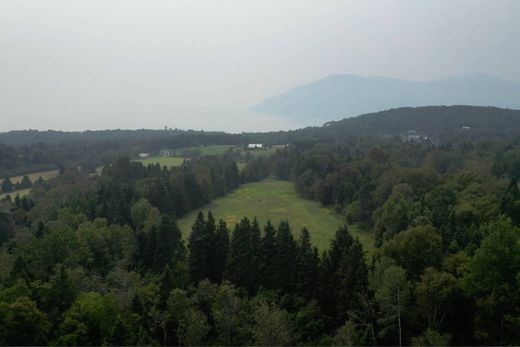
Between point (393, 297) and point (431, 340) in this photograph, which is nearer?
point (431, 340)

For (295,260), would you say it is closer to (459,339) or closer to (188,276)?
(188,276)

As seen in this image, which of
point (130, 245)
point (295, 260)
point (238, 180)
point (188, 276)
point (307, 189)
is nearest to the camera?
point (295, 260)

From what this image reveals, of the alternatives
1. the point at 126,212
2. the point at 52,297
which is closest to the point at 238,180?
the point at 126,212

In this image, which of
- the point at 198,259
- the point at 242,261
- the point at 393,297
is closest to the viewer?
the point at 393,297

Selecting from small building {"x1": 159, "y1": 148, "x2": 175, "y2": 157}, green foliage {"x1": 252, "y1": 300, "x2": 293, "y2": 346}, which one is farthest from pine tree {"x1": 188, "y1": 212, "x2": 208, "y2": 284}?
small building {"x1": 159, "y1": 148, "x2": 175, "y2": 157}

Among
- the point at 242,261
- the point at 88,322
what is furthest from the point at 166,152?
the point at 88,322

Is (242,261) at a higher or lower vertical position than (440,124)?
lower

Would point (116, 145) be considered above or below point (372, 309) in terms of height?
above

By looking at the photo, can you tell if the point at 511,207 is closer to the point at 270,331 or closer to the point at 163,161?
the point at 270,331
